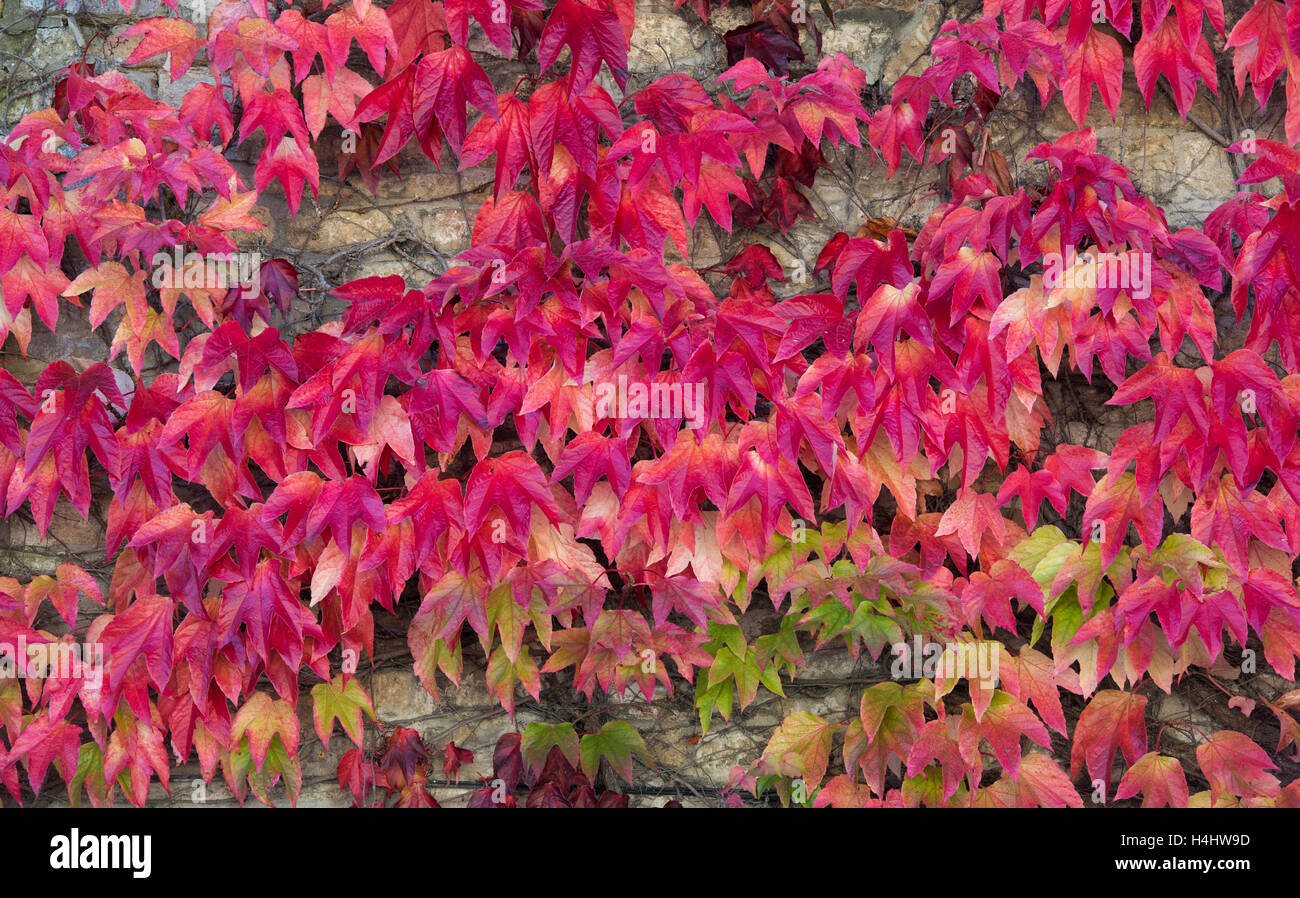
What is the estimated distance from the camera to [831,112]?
2.01 meters

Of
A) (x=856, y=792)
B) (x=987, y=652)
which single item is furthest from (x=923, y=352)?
(x=856, y=792)

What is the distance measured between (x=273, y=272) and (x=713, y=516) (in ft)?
3.56
